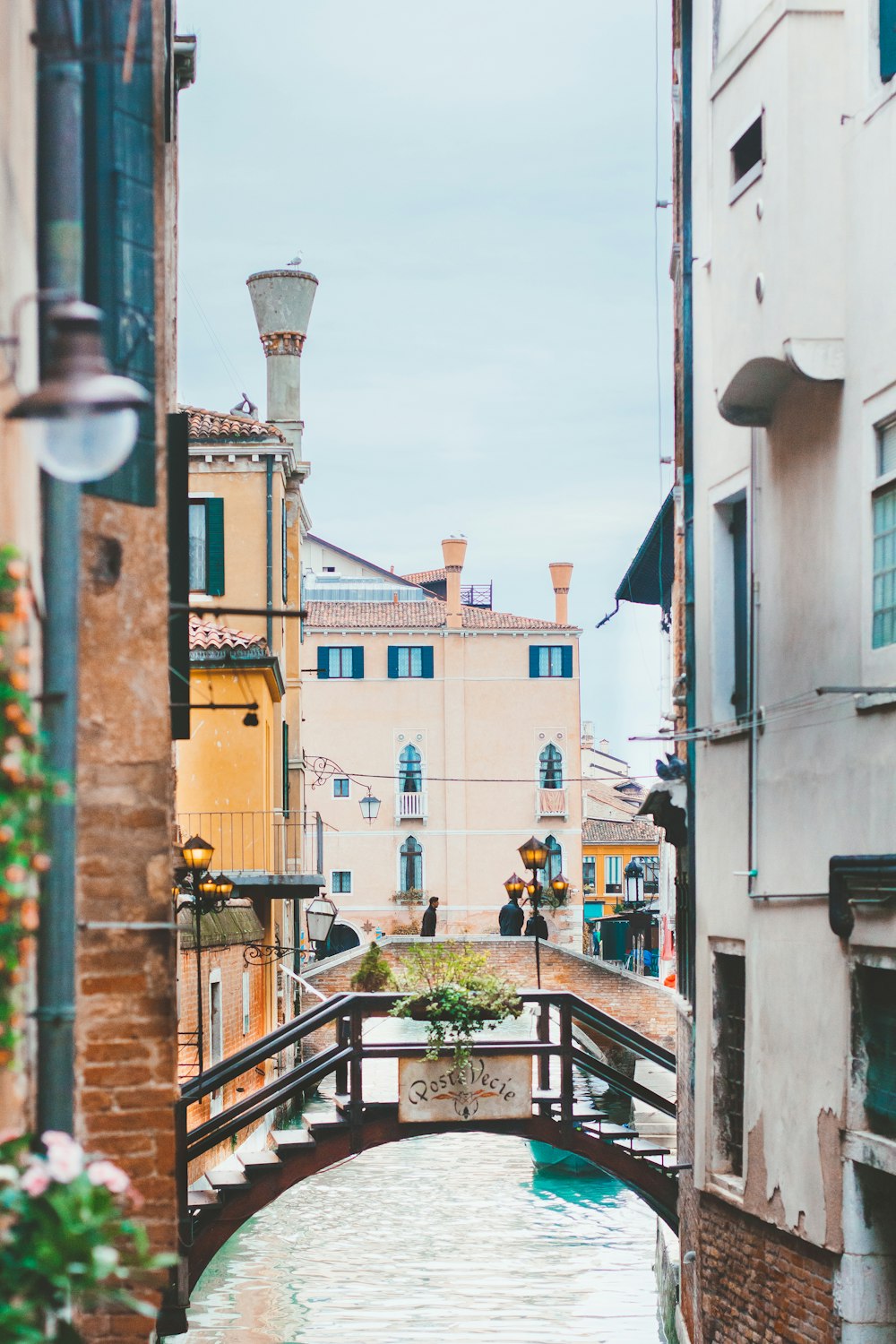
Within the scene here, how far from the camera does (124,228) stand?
27.2 feet

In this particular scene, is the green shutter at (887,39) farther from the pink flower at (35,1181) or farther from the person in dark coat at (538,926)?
the person in dark coat at (538,926)

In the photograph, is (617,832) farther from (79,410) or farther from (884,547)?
(79,410)

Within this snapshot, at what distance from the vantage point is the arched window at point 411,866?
2186 inches

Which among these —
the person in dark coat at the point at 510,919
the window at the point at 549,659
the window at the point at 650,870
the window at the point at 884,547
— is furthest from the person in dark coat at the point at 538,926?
the window at the point at 650,870

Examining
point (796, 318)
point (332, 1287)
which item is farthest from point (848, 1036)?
point (332, 1287)

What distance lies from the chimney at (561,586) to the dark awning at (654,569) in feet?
106

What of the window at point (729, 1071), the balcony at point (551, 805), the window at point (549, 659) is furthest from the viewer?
the window at point (549, 659)

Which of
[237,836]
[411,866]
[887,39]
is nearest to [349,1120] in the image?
[887,39]

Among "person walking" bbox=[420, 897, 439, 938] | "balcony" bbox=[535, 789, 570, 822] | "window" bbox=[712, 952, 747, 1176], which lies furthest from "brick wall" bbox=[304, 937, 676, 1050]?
"window" bbox=[712, 952, 747, 1176]

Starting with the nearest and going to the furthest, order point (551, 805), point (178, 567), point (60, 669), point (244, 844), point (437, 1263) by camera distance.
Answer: point (60, 669) → point (178, 567) → point (437, 1263) → point (244, 844) → point (551, 805)

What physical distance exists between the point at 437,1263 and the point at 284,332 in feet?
70.6

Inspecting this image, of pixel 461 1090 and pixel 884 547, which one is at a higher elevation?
pixel 884 547

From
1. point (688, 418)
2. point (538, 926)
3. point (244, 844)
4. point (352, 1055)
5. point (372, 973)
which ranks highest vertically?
point (688, 418)

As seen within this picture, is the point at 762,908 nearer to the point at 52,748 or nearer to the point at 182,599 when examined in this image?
the point at 182,599
